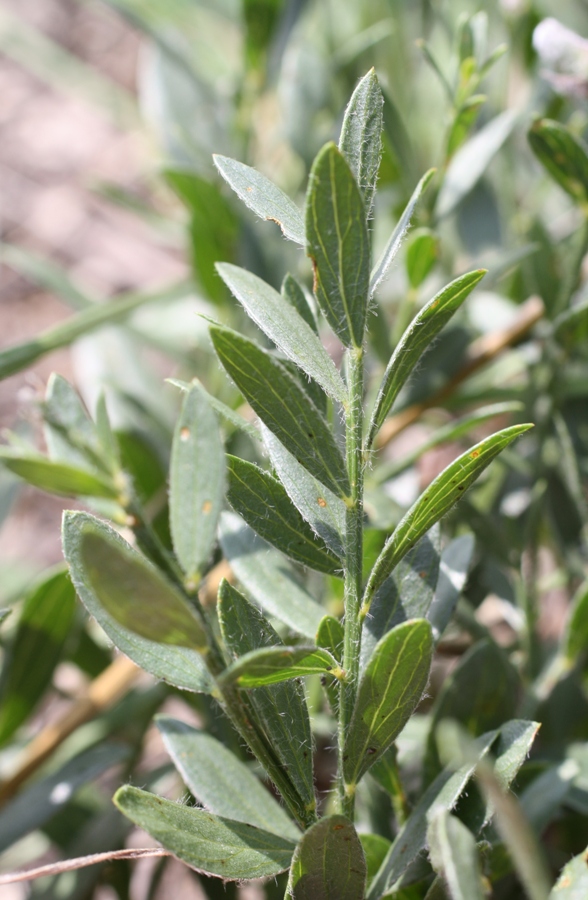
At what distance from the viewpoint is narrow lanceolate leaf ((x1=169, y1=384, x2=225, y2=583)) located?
373 millimetres

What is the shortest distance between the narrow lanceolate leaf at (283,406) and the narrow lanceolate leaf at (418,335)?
3 centimetres

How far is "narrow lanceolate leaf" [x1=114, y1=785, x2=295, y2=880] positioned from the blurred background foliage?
13 cm

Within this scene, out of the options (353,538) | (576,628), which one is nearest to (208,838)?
(353,538)

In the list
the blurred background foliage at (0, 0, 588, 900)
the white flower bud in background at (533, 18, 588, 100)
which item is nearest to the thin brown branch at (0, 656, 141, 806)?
the blurred background foliage at (0, 0, 588, 900)

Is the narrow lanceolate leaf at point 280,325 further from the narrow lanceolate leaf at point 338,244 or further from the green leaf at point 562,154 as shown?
the green leaf at point 562,154

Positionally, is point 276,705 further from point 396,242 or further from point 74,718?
point 74,718

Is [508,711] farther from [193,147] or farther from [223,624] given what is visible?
[193,147]

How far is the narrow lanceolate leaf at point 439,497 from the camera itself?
40 centimetres

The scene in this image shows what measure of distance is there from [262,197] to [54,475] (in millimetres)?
171

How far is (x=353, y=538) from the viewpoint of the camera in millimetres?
434

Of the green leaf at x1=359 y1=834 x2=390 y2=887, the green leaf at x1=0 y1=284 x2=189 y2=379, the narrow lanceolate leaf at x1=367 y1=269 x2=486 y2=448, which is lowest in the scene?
the green leaf at x1=359 y1=834 x2=390 y2=887

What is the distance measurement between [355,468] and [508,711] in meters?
0.30

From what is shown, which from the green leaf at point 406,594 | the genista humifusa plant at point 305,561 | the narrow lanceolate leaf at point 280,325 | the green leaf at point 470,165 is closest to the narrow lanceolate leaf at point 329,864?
the genista humifusa plant at point 305,561

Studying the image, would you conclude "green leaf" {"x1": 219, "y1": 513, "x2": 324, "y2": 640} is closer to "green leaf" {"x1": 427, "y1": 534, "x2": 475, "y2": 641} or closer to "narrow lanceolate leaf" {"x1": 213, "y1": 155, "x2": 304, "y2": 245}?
"green leaf" {"x1": 427, "y1": 534, "x2": 475, "y2": 641}
